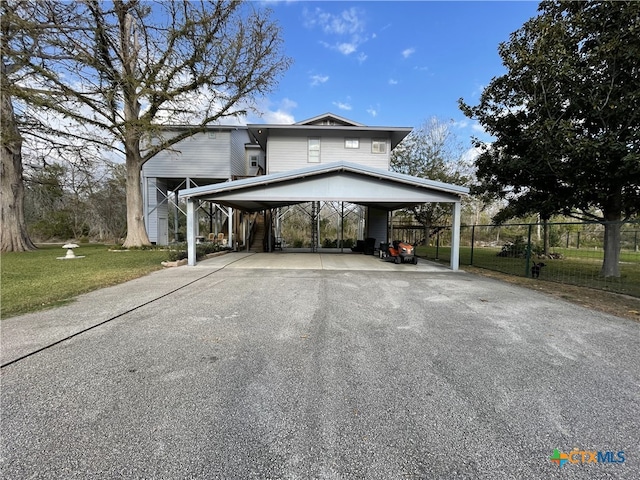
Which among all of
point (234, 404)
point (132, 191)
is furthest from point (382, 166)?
point (234, 404)

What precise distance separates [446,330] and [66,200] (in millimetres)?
28813

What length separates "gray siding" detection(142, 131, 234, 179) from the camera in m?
18.3

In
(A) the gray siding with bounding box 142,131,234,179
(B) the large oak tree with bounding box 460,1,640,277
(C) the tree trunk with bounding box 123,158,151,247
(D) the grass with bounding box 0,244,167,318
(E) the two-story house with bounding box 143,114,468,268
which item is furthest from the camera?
(A) the gray siding with bounding box 142,131,234,179

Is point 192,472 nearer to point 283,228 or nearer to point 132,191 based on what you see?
point 132,191

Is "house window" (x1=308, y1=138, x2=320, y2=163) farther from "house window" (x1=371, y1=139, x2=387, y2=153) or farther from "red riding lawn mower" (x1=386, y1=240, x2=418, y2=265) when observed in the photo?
"red riding lawn mower" (x1=386, y1=240, x2=418, y2=265)

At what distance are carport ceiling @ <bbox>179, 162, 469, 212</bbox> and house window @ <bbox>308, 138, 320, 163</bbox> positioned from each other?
5.97 meters

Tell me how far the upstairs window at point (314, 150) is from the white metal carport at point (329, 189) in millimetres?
5960

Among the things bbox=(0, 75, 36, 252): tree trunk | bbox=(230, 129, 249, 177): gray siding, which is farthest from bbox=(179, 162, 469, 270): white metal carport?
bbox=(0, 75, 36, 252): tree trunk

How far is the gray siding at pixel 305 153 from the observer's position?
16.1 m

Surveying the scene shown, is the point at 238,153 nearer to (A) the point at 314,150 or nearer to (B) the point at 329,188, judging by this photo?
(A) the point at 314,150

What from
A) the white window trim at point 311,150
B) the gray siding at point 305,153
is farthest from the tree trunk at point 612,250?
the white window trim at point 311,150

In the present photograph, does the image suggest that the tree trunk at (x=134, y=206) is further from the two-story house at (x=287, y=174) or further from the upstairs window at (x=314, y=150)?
the upstairs window at (x=314, y=150)

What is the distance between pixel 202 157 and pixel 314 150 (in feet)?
24.7

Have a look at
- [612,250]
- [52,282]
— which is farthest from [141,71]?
[612,250]
